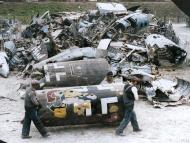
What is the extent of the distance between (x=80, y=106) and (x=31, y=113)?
4.45 feet

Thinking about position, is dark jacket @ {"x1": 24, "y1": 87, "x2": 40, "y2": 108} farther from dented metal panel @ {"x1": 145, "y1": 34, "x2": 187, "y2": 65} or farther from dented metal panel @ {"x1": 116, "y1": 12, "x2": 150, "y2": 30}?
dented metal panel @ {"x1": 116, "y1": 12, "x2": 150, "y2": 30}

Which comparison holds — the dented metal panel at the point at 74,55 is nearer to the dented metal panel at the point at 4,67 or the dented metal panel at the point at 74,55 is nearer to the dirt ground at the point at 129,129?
the dented metal panel at the point at 4,67

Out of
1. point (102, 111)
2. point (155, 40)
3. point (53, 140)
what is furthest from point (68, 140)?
point (155, 40)

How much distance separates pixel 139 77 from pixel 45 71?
327 cm

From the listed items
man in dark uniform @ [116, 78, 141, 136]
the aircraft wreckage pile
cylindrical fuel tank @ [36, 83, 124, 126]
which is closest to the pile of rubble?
the aircraft wreckage pile

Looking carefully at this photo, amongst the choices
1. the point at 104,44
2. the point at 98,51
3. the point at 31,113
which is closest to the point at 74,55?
the point at 98,51

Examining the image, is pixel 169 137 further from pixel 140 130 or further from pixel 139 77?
pixel 139 77

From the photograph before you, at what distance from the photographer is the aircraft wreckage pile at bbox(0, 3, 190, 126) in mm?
13414

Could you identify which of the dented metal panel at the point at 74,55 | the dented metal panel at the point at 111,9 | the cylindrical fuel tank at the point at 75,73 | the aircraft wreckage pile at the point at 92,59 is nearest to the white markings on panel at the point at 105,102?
the aircraft wreckage pile at the point at 92,59

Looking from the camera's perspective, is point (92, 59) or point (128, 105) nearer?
point (128, 105)

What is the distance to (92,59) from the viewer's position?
17500mm

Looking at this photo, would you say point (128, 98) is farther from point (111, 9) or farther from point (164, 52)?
point (111, 9)

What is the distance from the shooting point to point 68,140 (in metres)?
12.9

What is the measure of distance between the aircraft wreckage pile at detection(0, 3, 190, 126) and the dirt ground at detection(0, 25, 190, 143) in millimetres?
369
